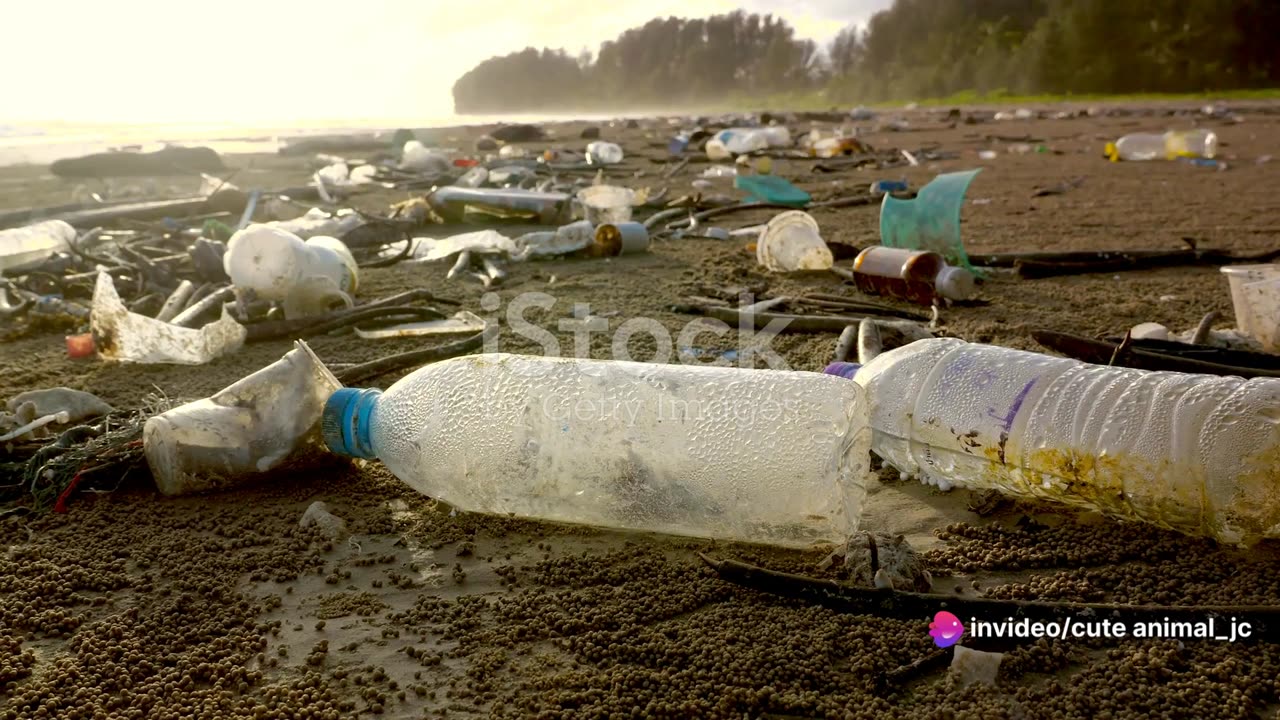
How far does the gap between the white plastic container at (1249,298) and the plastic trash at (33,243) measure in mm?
4905

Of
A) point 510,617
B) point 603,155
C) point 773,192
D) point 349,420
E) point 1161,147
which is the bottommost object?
point 510,617

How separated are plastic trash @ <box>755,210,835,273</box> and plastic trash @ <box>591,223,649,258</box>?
78 cm

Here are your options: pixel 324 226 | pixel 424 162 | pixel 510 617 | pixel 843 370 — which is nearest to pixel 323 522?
pixel 510 617

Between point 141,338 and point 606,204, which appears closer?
point 141,338

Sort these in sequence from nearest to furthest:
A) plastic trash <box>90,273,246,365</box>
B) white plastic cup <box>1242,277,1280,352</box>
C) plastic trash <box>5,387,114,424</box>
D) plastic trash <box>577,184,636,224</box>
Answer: plastic trash <box>5,387,114,424</box>
white plastic cup <box>1242,277,1280,352</box>
plastic trash <box>90,273,246,365</box>
plastic trash <box>577,184,636,224</box>

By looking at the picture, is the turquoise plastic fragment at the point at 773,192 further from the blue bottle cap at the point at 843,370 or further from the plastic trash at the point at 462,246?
the blue bottle cap at the point at 843,370

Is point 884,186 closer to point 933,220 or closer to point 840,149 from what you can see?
point 933,220

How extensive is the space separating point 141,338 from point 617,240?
244cm

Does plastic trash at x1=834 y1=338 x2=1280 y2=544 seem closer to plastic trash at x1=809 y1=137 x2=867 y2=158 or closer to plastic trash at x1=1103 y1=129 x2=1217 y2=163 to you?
plastic trash at x1=1103 y1=129 x2=1217 y2=163

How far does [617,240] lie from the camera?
190 inches

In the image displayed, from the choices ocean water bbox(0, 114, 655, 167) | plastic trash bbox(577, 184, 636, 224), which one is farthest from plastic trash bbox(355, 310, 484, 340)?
ocean water bbox(0, 114, 655, 167)

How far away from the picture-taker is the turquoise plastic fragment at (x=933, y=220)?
159 inches

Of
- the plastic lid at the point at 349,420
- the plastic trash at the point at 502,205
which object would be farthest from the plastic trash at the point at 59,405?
the plastic trash at the point at 502,205

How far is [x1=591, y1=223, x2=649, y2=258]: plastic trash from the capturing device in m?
4.81
